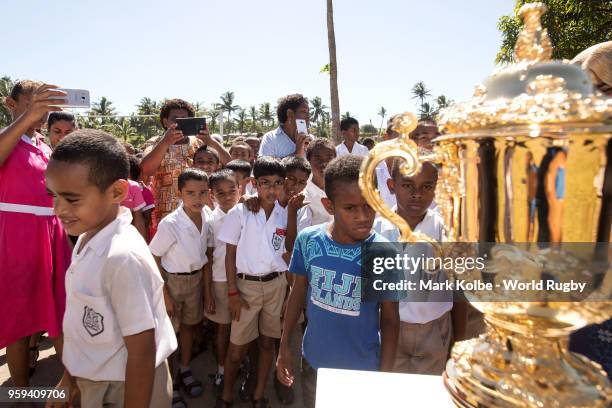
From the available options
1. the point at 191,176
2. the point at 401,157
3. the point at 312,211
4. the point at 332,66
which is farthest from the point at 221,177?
the point at 332,66

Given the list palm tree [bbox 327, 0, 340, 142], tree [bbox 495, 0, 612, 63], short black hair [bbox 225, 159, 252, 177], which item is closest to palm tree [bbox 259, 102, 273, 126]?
palm tree [bbox 327, 0, 340, 142]

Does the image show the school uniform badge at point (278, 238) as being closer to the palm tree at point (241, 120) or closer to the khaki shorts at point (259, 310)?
the khaki shorts at point (259, 310)

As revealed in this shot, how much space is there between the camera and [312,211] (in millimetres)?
2564

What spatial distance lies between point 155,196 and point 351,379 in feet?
9.00

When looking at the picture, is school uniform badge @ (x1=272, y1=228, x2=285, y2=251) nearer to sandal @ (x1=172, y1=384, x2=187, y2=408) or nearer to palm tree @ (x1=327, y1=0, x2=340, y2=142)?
sandal @ (x1=172, y1=384, x2=187, y2=408)

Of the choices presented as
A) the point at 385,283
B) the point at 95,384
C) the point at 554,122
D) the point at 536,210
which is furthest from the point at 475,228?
the point at 95,384

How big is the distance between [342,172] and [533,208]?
33.8 inches

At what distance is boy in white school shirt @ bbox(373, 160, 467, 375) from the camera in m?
1.75

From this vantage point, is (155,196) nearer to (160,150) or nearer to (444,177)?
(160,150)

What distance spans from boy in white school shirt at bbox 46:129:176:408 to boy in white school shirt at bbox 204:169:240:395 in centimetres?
133

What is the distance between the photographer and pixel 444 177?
0.86m

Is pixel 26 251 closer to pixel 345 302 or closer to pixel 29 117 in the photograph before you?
pixel 29 117

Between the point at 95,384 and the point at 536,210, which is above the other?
the point at 536,210

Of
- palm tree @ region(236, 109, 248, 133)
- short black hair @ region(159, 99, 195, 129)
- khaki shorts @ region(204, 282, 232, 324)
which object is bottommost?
khaki shorts @ region(204, 282, 232, 324)
